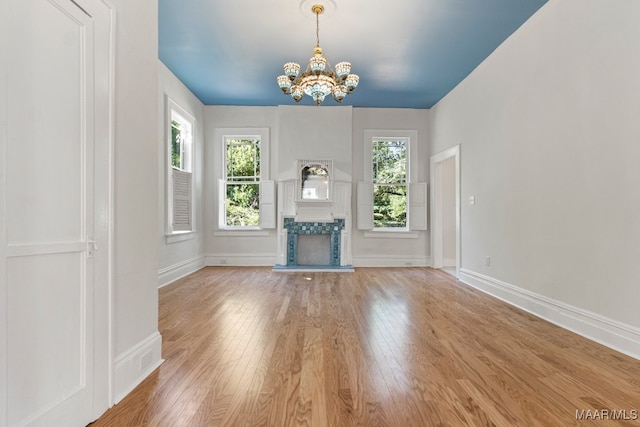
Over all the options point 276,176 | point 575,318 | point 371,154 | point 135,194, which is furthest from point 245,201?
point 575,318

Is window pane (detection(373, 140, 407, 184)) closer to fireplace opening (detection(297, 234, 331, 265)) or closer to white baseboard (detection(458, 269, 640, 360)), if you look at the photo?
fireplace opening (detection(297, 234, 331, 265))

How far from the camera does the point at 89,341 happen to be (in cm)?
161

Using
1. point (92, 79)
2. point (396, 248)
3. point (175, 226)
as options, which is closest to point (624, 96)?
point (92, 79)

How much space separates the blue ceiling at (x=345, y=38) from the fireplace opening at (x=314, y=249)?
2.93 m

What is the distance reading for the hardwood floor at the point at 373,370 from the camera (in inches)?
65.7

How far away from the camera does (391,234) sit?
6.79 meters

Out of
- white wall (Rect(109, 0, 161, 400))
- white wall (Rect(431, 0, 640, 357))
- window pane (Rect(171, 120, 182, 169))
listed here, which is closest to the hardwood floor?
white wall (Rect(109, 0, 161, 400))

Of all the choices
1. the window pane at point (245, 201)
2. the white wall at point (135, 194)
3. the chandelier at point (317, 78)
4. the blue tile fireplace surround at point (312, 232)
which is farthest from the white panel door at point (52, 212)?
the window pane at point (245, 201)

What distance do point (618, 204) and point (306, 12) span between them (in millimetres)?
3355

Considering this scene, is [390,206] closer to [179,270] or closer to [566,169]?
[566,169]

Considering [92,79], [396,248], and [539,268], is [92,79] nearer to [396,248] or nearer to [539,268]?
[539,268]

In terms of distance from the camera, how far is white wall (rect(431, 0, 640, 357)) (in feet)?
8.34

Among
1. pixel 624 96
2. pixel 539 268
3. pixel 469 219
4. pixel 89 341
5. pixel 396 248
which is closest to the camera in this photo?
pixel 89 341

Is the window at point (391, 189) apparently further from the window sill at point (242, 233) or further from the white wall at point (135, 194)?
the white wall at point (135, 194)
